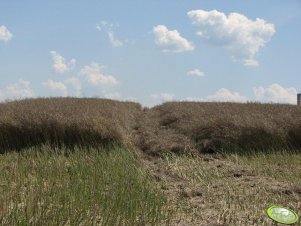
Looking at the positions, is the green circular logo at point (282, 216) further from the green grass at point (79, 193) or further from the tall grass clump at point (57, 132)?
the tall grass clump at point (57, 132)

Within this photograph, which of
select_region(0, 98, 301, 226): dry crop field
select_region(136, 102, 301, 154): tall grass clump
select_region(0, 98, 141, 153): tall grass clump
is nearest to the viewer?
select_region(0, 98, 301, 226): dry crop field

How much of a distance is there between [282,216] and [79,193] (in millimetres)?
2315

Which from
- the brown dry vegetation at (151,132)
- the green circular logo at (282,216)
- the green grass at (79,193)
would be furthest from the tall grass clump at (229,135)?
the green circular logo at (282,216)

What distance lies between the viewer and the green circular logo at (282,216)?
4488 millimetres

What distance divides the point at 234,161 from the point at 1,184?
16.4 ft

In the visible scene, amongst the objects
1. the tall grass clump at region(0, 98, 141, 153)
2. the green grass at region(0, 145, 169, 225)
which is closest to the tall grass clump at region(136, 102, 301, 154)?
the tall grass clump at region(0, 98, 141, 153)

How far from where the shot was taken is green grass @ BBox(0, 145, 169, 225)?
4.41 meters

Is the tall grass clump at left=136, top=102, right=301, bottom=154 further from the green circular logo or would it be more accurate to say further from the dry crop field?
the green circular logo

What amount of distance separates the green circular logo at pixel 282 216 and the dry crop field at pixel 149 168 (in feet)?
1.00

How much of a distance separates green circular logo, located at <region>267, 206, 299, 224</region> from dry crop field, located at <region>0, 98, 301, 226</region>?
306mm

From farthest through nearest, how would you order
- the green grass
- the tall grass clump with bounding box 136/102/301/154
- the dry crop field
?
the tall grass clump with bounding box 136/102/301/154 → the dry crop field → the green grass

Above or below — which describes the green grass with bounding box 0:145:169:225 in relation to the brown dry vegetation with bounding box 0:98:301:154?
below

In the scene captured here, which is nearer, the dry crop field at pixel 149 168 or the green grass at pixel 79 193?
the green grass at pixel 79 193

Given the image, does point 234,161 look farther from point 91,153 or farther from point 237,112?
point 237,112
